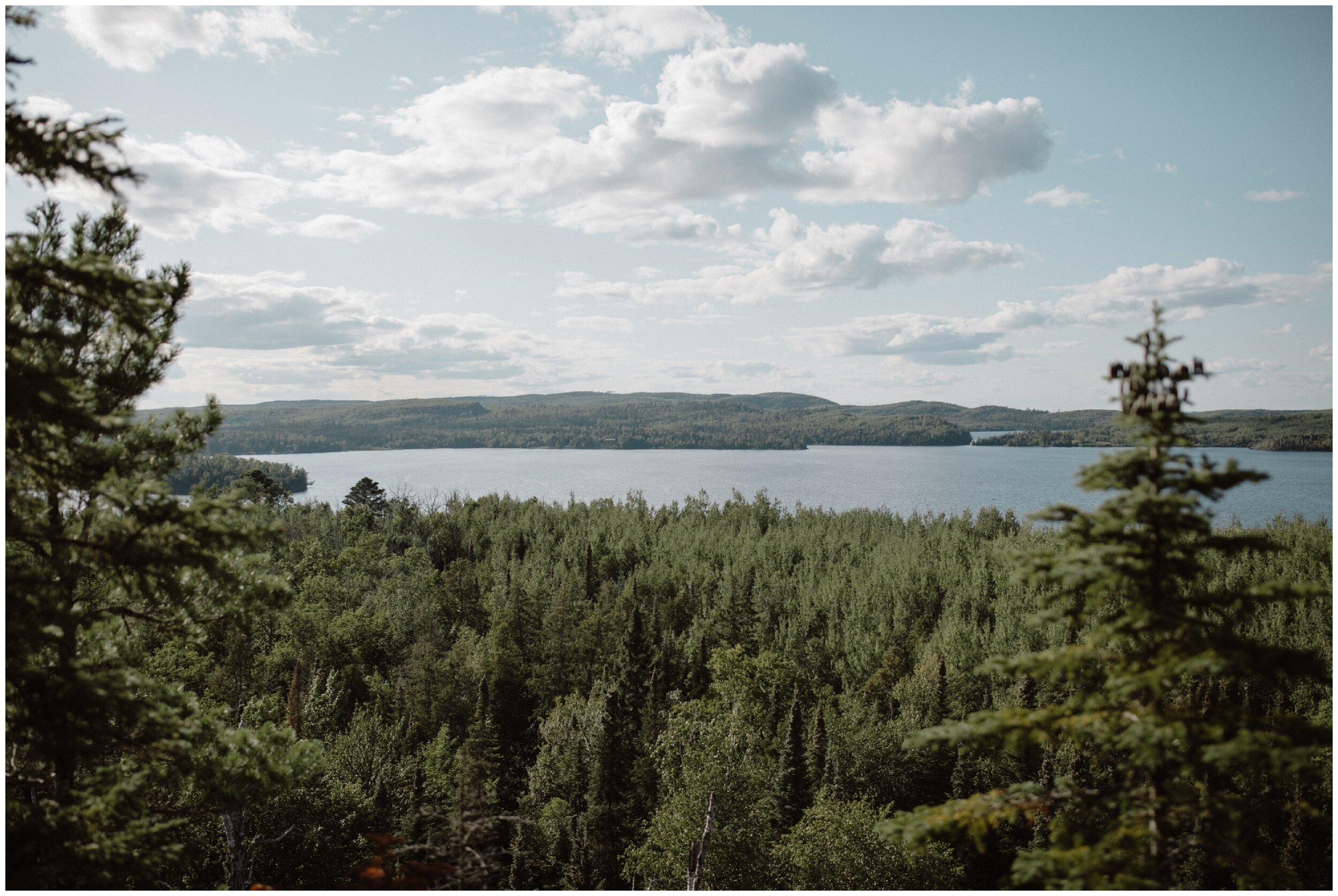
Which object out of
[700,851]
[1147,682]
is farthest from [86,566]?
[700,851]

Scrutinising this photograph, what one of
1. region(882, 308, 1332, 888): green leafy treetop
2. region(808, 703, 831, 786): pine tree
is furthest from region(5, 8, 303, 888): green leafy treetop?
region(808, 703, 831, 786): pine tree

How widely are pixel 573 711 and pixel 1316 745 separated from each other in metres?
32.5

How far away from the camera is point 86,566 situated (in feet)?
29.3

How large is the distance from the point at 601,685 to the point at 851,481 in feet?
380

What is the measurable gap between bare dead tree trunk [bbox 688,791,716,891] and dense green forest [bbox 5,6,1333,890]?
216mm

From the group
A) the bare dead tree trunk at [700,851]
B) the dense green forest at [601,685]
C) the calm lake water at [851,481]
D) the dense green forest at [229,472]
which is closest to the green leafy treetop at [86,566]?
the dense green forest at [601,685]

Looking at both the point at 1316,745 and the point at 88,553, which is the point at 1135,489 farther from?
the point at 88,553

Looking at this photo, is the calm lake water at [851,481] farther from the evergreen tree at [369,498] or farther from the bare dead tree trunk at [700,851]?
the bare dead tree trunk at [700,851]

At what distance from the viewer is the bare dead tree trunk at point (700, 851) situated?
69.8ft

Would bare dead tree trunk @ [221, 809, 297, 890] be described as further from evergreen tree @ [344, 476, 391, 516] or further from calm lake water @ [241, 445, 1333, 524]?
evergreen tree @ [344, 476, 391, 516]

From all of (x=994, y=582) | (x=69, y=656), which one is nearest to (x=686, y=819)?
(x=69, y=656)

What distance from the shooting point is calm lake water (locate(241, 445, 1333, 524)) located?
73375 millimetres

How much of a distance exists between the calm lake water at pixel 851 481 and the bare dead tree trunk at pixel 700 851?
53967 mm

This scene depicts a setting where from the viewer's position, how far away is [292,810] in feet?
75.0
